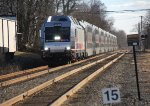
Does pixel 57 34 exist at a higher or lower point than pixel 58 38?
higher

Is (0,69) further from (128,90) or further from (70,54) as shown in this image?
(128,90)

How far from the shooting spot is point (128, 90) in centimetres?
1509

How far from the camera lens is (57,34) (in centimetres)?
3122

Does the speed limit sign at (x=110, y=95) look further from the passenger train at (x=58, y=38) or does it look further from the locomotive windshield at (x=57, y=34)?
the locomotive windshield at (x=57, y=34)

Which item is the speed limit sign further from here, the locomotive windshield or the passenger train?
the locomotive windshield

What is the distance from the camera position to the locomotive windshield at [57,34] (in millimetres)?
31031

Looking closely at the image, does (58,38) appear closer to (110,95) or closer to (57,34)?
(57,34)

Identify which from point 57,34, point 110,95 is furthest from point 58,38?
point 110,95

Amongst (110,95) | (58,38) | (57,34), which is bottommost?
(110,95)

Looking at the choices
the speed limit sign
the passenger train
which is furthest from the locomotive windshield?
the speed limit sign

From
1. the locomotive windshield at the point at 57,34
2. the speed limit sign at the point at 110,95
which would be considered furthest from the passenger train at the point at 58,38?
the speed limit sign at the point at 110,95

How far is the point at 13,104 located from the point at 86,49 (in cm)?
2778

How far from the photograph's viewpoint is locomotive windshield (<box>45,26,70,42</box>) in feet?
102

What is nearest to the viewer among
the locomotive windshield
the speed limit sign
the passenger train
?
the speed limit sign
